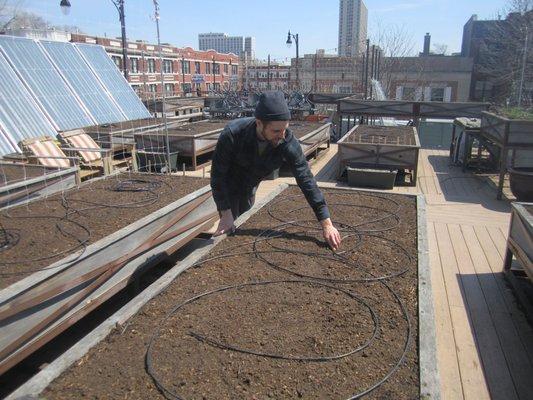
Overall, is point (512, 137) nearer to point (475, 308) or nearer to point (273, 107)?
point (475, 308)

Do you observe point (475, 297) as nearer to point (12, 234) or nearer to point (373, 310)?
point (373, 310)

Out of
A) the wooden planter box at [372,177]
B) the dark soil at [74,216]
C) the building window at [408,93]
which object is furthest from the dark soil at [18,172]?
the building window at [408,93]

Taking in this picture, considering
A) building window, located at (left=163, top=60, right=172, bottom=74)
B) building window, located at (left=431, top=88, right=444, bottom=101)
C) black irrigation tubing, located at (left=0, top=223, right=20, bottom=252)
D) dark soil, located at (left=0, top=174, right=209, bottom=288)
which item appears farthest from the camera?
building window, located at (left=163, top=60, right=172, bottom=74)

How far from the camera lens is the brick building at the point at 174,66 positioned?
35719mm

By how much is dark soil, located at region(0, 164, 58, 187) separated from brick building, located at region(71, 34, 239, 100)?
23.6 metres

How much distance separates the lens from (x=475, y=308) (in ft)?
12.6

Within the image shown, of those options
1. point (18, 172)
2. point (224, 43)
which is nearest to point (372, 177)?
point (18, 172)

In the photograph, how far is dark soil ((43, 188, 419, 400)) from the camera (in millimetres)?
1771

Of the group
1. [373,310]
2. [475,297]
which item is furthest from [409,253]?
[475,297]

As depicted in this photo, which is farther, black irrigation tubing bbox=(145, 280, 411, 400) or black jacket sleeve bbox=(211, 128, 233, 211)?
black jacket sleeve bbox=(211, 128, 233, 211)

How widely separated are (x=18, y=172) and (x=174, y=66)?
146 feet

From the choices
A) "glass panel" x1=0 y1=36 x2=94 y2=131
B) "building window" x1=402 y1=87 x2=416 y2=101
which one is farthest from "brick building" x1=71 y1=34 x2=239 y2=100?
"glass panel" x1=0 y1=36 x2=94 y2=131

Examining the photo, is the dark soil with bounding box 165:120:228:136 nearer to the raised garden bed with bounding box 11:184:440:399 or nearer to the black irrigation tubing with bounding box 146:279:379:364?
the raised garden bed with bounding box 11:184:440:399

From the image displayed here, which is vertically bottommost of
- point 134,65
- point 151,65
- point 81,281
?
point 81,281
